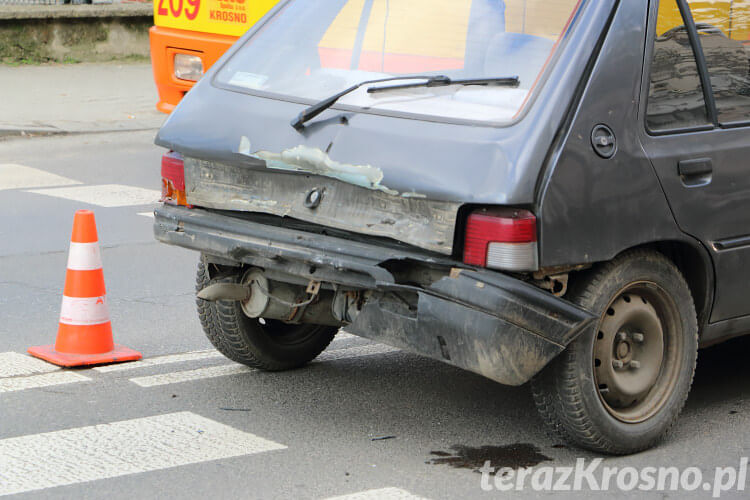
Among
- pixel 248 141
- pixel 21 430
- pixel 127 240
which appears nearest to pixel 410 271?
pixel 248 141

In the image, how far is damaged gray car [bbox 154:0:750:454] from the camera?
162 inches

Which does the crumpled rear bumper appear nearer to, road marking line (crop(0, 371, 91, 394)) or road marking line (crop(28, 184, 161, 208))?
road marking line (crop(0, 371, 91, 394))

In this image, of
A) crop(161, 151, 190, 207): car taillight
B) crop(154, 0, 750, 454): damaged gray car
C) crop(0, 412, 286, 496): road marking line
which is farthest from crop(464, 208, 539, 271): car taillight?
crop(161, 151, 190, 207): car taillight

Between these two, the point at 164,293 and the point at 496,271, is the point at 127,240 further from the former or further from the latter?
the point at 496,271

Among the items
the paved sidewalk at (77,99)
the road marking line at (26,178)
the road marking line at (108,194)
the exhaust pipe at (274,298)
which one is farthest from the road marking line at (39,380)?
the paved sidewalk at (77,99)

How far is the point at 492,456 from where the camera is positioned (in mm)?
4551

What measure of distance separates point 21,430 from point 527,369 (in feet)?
6.57

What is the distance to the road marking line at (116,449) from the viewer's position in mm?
4227

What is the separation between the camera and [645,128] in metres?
4.40

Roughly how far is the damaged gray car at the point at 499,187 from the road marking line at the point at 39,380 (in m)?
0.90

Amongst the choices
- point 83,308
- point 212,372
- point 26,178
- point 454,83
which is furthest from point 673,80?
point 26,178

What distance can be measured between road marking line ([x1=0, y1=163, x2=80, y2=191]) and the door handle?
7.34 m

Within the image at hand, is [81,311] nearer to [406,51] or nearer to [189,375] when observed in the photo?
[189,375]

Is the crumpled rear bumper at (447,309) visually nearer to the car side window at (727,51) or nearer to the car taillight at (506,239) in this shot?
the car taillight at (506,239)
